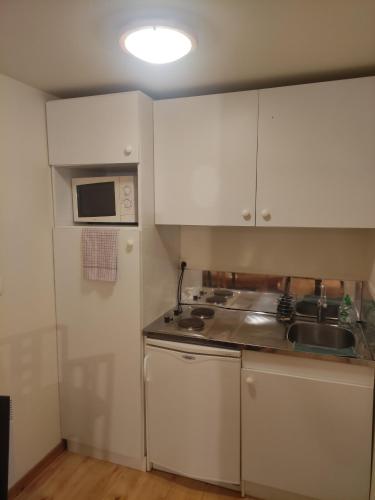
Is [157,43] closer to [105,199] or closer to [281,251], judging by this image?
[105,199]

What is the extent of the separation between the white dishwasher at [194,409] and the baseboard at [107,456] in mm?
113

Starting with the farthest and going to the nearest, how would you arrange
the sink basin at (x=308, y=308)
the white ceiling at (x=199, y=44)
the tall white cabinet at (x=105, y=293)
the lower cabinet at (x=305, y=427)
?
the sink basin at (x=308, y=308), the tall white cabinet at (x=105, y=293), the lower cabinet at (x=305, y=427), the white ceiling at (x=199, y=44)

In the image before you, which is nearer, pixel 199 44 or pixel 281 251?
pixel 199 44

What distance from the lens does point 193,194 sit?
187cm

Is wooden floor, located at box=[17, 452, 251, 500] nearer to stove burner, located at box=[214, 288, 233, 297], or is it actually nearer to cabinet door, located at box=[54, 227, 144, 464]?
cabinet door, located at box=[54, 227, 144, 464]

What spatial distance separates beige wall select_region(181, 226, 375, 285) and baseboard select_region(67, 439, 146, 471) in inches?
49.0

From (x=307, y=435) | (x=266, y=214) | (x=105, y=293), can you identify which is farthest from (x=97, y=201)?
(x=307, y=435)

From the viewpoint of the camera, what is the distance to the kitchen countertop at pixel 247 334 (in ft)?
5.20

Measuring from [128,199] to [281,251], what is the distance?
1019 mm

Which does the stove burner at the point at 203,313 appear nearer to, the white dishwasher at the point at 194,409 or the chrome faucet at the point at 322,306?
the white dishwasher at the point at 194,409

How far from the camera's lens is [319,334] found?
1981 mm

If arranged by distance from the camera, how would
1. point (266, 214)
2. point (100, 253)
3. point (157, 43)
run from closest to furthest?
1. point (157, 43)
2. point (266, 214)
3. point (100, 253)

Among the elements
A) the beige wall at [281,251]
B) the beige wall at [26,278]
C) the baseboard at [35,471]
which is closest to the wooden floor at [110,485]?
the baseboard at [35,471]

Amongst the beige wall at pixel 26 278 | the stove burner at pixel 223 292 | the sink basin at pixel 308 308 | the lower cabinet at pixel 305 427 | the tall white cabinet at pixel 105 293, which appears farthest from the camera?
the stove burner at pixel 223 292
